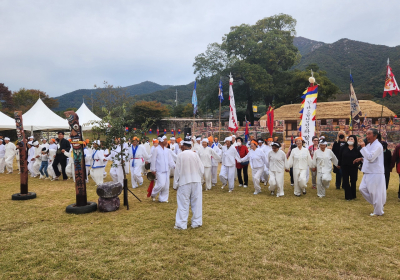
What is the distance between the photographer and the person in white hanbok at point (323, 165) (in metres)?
7.53

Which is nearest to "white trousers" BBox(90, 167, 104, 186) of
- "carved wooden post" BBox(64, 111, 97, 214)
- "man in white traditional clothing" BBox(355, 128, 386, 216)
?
"carved wooden post" BBox(64, 111, 97, 214)

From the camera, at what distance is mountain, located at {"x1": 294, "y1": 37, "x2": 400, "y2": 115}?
5141 centimetres

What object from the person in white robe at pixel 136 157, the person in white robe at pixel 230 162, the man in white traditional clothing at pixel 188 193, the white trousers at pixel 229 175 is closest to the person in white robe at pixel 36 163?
the person in white robe at pixel 136 157

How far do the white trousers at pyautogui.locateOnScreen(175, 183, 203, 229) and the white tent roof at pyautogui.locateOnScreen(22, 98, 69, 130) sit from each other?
14.5 metres

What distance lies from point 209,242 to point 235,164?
190 inches

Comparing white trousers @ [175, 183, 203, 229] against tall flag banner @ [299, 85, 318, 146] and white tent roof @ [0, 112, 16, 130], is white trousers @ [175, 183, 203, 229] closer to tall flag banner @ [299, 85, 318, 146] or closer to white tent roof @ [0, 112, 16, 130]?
tall flag banner @ [299, 85, 318, 146]

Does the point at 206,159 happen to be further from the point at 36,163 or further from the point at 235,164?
the point at 36,163

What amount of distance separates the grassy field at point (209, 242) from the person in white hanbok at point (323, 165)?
29.0 inches

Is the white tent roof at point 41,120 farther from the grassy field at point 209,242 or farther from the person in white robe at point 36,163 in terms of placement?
the grassy field at point 209,242

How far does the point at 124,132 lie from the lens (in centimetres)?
645

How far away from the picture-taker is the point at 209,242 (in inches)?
172

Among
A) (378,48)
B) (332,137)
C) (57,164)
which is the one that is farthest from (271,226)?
(378,48)

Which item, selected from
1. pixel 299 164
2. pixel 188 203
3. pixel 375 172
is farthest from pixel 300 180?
pixel 188 203

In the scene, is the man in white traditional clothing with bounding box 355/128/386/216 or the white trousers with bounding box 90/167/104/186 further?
the white trousers with bounding box 90/167/104/186
